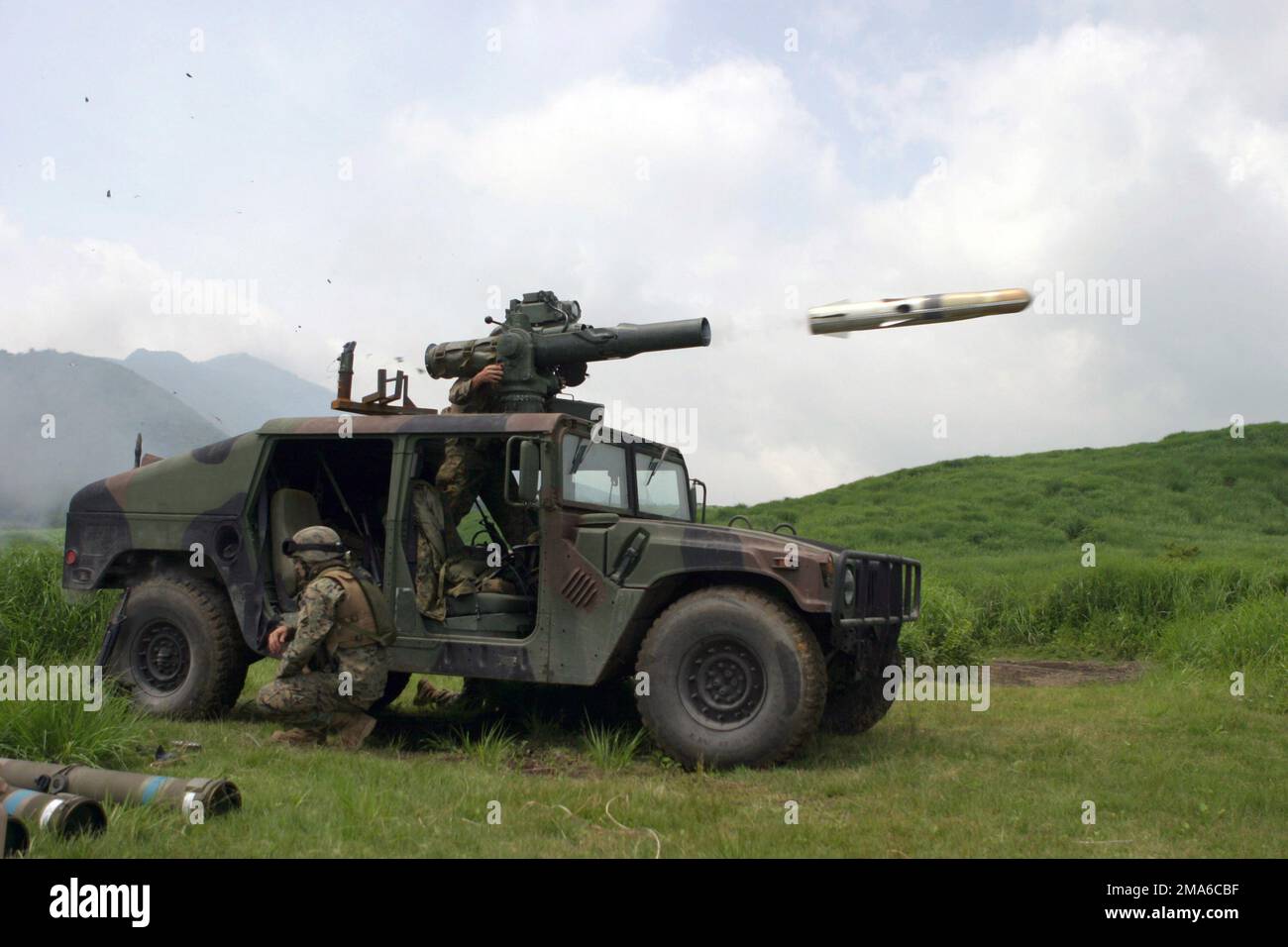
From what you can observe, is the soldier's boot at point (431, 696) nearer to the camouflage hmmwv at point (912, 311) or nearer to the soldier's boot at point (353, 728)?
the soldier's boot at point (353, 728)

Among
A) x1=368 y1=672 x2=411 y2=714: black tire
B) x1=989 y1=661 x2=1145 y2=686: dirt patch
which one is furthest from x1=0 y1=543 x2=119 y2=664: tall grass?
x1=989 y1=661 x2=1145 y2=686: dirt patch

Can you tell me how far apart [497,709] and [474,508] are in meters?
1.44

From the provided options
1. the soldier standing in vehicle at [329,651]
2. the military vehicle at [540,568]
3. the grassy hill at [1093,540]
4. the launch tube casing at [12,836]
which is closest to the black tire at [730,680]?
the military vehicle at [540,568]

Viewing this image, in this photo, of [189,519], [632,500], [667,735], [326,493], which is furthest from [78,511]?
[667,735]

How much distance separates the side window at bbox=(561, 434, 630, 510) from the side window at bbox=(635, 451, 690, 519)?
0.21 metres

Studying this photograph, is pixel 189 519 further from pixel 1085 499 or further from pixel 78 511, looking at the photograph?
pixel 1085 499

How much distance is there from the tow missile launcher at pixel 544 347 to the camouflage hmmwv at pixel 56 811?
12.7ft

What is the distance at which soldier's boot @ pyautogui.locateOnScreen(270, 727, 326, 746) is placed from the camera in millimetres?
6881

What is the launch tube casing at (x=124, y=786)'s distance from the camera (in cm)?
491

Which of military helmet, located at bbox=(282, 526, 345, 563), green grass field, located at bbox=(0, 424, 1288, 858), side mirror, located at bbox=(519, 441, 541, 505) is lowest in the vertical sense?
green grass field, located at bbox=(0, 424, 1288, 858)

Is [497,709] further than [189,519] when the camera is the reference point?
Yes

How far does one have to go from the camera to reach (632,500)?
7.68 metres

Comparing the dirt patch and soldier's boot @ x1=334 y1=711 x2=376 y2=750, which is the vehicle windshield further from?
the dirt patch
